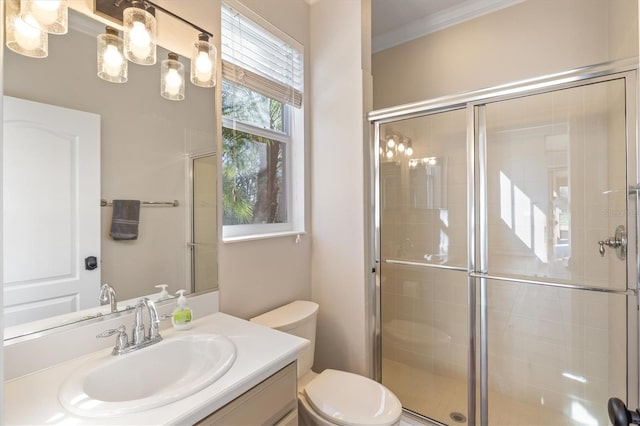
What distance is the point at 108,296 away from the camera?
1119 millimetres

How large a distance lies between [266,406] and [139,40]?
1.40 metres

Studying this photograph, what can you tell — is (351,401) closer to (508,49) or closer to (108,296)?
(108,296)

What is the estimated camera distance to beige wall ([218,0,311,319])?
155 cm

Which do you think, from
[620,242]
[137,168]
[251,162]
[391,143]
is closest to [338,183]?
[391,143]

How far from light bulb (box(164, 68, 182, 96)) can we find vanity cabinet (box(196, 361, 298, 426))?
1213 mm

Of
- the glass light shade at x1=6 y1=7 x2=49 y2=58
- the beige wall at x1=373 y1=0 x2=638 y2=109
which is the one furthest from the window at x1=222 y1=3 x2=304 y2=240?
the beige wall at x1=373 y1=0 x2=638 y2=109

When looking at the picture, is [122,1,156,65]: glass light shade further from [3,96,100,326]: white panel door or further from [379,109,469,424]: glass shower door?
[379,109,469,424]: glass shower door

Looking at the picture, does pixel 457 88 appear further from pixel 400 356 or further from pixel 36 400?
pixel 36 400

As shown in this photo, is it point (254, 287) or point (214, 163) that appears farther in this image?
point (254, 287)

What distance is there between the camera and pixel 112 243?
3.74 ft

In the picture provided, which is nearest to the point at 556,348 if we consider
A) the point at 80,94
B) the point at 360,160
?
the point at 360,160

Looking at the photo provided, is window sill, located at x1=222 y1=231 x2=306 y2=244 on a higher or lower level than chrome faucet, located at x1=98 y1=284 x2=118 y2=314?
higher

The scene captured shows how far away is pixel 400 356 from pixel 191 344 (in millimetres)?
1478

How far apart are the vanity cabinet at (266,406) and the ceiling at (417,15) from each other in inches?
95.9
